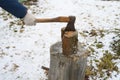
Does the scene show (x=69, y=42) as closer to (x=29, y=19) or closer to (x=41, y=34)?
(x=29, y=19)

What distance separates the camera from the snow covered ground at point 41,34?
4586 millimetres

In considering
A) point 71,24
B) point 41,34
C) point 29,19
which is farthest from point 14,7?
point 41,34

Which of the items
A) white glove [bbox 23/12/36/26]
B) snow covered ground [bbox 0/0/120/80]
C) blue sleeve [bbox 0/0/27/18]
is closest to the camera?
blue sleeve [bbox 0/0/27/18]

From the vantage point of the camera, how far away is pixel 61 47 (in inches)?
125

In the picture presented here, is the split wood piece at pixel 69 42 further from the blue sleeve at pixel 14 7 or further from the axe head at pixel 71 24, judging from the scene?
the blue sleeve at pixel 14 7

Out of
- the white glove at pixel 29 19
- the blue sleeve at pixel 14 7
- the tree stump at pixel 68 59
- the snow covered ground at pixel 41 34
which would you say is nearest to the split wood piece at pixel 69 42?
the tree stump at pixel 68 59

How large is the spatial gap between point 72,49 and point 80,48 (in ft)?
0.72

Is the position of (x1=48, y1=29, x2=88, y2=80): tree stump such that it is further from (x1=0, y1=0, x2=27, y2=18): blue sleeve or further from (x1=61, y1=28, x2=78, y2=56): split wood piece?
(x1=0, y1=0, x2=27, y2=18): blue sleeve

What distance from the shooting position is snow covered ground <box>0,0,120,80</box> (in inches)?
181

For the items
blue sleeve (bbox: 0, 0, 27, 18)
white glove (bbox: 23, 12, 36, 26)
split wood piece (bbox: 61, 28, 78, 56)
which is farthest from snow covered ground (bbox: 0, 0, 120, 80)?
blue sleeve (bbox: 0, 0, 27, 18)

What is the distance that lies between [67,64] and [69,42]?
0.31 meters

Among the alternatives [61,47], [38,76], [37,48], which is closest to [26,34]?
[37,48]

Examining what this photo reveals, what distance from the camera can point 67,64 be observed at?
2.95 m

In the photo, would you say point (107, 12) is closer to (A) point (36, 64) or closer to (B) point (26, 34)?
(B) point (26, 34)
